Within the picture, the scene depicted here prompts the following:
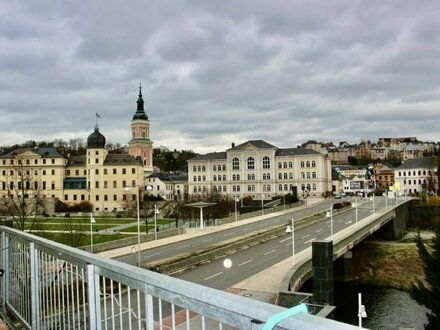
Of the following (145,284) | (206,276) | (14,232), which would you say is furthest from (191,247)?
(145,284)

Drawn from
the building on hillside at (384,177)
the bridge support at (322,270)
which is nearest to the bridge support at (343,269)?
the bridge support at (322,270)

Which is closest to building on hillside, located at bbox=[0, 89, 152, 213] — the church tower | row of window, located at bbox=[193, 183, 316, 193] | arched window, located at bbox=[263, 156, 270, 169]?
the church tower

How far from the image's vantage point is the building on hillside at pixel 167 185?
11238cm

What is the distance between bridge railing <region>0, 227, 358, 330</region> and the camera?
2.45 metres

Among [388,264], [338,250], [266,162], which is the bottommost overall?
[388,264]

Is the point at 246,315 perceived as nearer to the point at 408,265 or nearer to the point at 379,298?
the point at 379,298

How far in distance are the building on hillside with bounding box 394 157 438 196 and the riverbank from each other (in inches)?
2258

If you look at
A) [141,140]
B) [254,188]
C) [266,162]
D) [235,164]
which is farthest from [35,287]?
[141,140]

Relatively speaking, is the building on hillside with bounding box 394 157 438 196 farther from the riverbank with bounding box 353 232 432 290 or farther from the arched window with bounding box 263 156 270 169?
the riverbank with bounding box 353 232 432 290

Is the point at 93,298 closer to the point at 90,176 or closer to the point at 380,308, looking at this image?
the point at 380,308

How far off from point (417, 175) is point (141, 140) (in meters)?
71.3

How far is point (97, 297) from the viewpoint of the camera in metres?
4.04

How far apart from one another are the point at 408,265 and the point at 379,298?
38.6 feet

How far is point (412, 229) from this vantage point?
7406 centimetres
